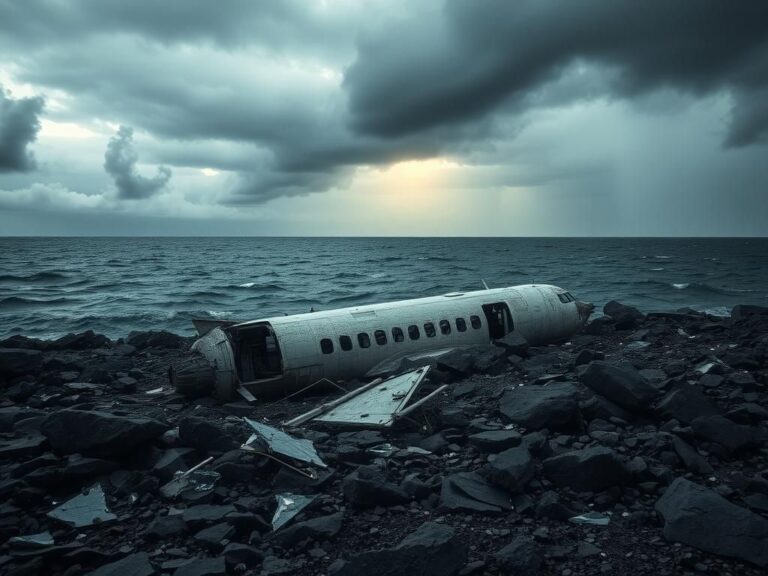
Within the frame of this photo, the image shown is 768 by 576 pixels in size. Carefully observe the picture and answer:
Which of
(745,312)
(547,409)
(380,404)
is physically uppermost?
(745,312)

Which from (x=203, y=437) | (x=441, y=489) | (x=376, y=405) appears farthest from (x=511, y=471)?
(x=203, y=437)

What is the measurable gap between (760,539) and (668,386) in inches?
329

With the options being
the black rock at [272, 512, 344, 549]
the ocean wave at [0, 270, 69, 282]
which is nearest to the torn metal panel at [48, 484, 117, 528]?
the black rock at [272, 512, 344, 549]

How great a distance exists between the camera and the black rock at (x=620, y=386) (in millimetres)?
14172

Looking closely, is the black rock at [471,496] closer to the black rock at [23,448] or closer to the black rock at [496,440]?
the black rock at [496,440]

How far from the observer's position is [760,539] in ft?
27.0

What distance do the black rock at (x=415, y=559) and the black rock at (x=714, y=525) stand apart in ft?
12.8

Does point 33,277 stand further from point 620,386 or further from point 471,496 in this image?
point 620,386

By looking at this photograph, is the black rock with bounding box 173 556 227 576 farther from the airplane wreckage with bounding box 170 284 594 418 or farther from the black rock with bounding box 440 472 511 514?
the airplane wreckage with bounding box 170 284 594 418

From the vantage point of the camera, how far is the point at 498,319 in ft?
81.6

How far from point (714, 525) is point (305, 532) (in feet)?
24.0

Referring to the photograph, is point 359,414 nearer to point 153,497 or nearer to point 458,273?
point 153,497

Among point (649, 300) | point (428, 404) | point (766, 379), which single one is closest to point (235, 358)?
point (428, 404)

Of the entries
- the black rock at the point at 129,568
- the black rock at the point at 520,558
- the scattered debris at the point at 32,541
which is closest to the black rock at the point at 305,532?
the black rock at the point at 129,568
